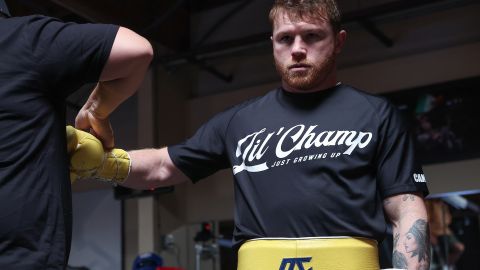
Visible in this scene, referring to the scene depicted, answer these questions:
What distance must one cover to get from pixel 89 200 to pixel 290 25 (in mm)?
6244

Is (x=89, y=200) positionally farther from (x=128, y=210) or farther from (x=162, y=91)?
(x=162, y=91)

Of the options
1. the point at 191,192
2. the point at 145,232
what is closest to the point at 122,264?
the point at 145,232

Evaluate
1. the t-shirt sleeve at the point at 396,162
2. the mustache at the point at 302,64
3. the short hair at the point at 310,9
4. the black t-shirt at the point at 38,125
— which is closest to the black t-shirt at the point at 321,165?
the t-shirt sleeve at the point at 396,162

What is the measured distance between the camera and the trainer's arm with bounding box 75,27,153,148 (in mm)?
1327

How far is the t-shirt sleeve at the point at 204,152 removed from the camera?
2076 millimetres

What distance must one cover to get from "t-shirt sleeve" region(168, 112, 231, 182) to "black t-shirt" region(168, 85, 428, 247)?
0.07 metres

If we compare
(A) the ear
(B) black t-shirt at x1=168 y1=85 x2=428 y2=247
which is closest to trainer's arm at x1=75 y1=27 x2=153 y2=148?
(B) black t-shirt at x1=168 y1=85 x2=428 y2=247

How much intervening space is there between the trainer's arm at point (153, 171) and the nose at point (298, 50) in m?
0.53

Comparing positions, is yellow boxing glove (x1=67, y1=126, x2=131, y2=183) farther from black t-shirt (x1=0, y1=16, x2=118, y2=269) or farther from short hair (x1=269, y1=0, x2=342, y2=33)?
short hair (x1=269, y1=0, x2=342, y2=33)

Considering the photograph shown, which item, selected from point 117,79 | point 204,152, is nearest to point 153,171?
point 204,152

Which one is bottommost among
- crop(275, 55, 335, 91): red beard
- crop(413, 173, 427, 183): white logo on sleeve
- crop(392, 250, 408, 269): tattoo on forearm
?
crop(392, 250, 408, 269): tattoo on forearm

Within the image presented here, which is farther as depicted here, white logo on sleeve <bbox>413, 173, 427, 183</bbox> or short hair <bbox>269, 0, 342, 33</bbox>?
short hair <bbox>269, 0, 342, 33</bbox>

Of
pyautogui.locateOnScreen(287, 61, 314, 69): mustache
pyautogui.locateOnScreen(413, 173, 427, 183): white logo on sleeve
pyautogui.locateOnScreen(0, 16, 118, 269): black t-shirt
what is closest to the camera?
pyautogui.locateOnScreen(0, 16, 118, 269): black t-shirt

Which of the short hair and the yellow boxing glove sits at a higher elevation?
the short hair
